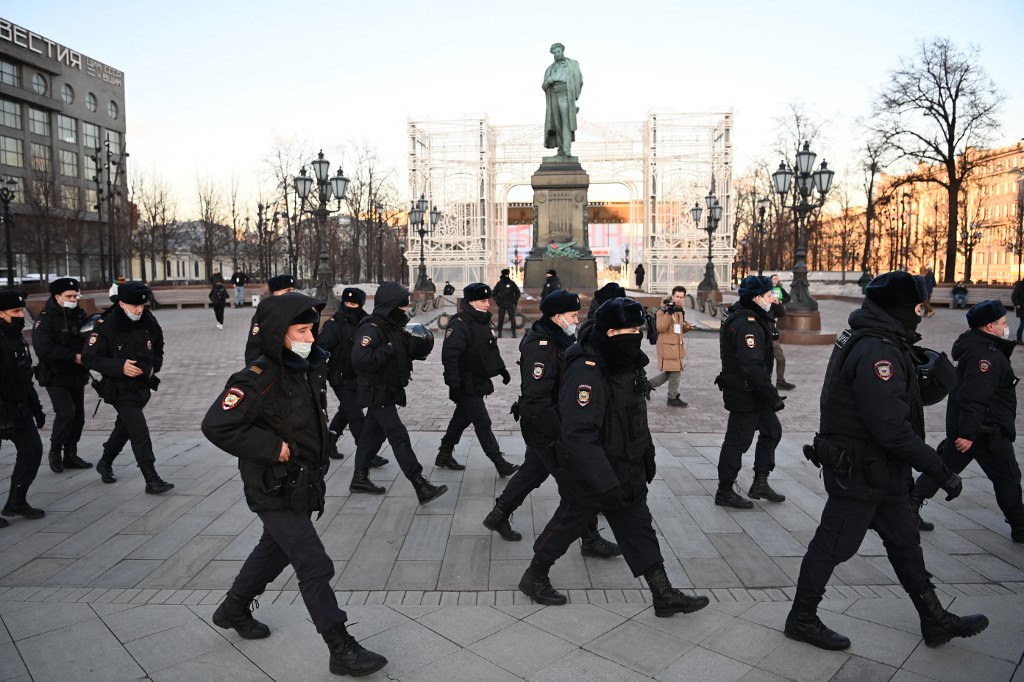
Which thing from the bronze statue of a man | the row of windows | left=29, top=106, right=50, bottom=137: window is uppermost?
the row of windows

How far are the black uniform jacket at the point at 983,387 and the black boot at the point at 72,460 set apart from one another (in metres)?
7.82

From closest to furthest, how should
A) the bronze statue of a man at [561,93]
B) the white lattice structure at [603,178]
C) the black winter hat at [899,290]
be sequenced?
1. the black winter hat at [899,290]
2. the bronze statue of a man at [561,93]
3. the white lattice structure at [603,178]

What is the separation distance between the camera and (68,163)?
69938mm

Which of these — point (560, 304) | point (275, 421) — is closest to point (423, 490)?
point (560, 304)

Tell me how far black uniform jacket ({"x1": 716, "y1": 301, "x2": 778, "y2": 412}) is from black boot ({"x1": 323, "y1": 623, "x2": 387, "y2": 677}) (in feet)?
11.7

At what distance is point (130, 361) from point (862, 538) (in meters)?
5.74

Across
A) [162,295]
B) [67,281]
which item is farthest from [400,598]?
[162,295]

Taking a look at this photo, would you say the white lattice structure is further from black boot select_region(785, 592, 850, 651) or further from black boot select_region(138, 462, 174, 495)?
black boot select_region(785, 592, 850, 651)

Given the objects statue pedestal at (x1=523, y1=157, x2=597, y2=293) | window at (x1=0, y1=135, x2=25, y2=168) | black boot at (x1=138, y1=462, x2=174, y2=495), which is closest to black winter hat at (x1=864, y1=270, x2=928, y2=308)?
black boot at (x1=138, y1=462, x2=174, y2=495)

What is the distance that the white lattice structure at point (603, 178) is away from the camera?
41.5 m

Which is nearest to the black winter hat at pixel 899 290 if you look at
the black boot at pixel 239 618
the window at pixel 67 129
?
the black boot at pixel 239 618

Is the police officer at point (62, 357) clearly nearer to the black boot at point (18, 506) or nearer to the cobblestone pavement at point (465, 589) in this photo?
the cobblestone pavement at point (465, 589)

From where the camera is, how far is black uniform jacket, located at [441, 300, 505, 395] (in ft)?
20.7

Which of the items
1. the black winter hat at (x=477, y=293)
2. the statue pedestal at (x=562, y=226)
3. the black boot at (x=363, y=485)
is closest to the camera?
the black winter hat at (x=477, y=293)
